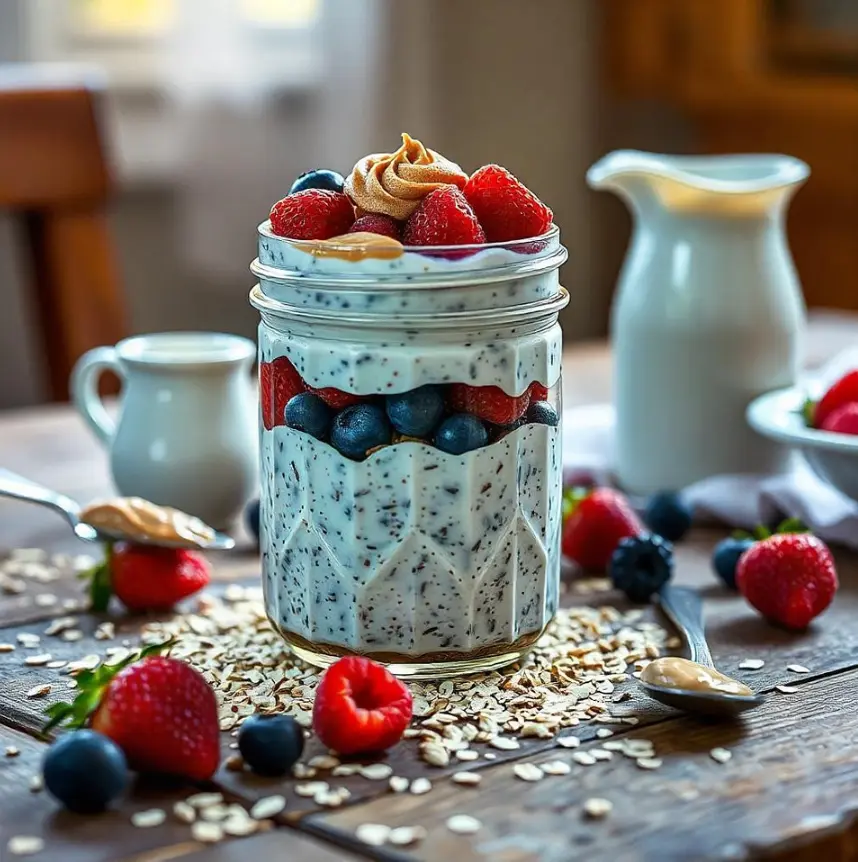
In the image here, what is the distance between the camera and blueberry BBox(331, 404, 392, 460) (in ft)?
2.80

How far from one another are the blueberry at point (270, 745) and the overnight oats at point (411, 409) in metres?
0.14

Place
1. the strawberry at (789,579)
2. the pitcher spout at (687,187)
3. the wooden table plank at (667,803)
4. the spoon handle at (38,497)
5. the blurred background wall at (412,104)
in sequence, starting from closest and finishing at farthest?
the wooden table plank at (667,803), the strawberry at (789,579), the spoon handle at (38,497), the pitcher spout at (687,187), the blurred background wall at (412,104)

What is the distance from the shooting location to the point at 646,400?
53.1 inches

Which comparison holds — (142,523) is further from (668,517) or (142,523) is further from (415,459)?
(668,517)

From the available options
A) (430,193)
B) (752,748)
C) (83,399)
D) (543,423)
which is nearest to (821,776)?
(752,748)

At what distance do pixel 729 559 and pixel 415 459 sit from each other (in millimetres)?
334

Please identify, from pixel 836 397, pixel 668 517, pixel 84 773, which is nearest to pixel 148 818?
pixel 84 773

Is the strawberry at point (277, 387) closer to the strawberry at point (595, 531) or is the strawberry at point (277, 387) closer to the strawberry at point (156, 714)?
the strawberry at point (156, 714)

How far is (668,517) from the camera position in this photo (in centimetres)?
121

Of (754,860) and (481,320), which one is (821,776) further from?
(481,320)

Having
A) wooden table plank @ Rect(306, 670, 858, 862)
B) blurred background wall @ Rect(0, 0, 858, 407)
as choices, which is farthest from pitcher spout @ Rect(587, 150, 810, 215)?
blurred background wall @ Rect(0, 0, 858, 407)

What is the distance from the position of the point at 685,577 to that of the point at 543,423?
282 mm

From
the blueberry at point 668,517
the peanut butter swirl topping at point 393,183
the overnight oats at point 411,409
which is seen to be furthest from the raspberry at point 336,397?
the blueberry at point 668,517

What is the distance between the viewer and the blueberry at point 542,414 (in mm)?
898
